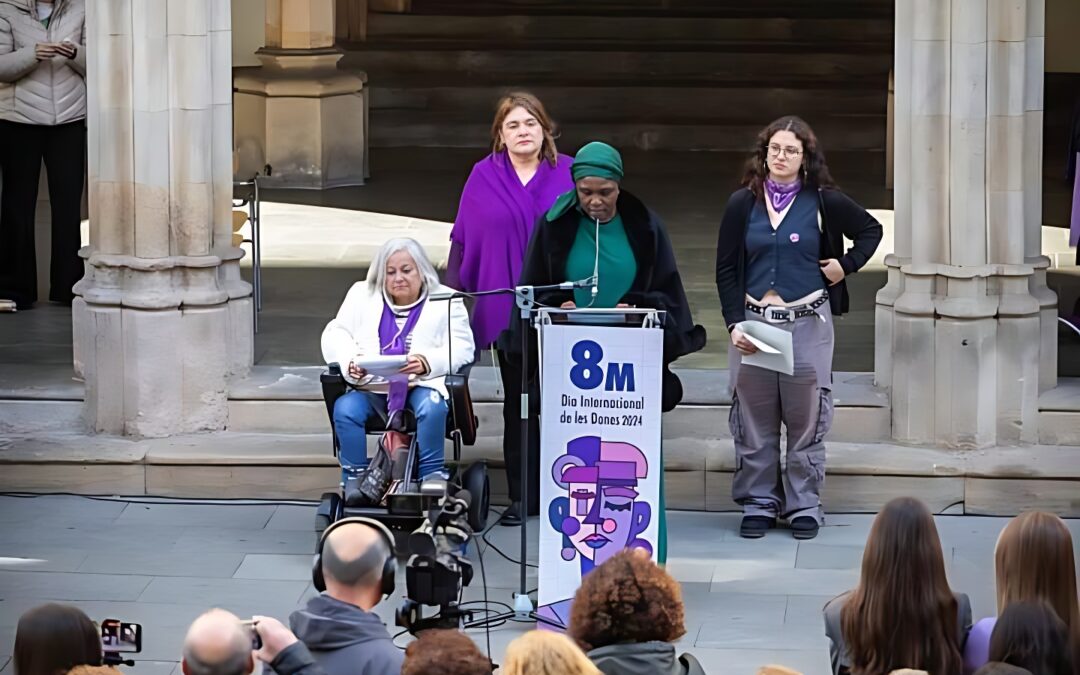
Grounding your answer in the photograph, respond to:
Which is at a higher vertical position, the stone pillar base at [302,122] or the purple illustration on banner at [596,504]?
the stone pillar base at [302,122]

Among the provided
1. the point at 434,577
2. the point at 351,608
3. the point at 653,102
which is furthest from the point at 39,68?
the point at 653,102

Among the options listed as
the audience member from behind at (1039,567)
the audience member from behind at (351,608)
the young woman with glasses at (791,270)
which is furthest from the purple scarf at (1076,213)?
the audience member from behind at (351,608)

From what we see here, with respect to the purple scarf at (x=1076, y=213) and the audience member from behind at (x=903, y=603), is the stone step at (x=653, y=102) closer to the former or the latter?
the purple scarf at (x=1076, y=213)

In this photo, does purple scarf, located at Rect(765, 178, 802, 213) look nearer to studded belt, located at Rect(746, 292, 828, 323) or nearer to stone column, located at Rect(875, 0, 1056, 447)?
studded belt, located at Rect(746, 292, 828, 323)

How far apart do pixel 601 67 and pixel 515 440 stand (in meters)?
10.3

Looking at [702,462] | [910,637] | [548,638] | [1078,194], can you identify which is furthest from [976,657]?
[1078,194]

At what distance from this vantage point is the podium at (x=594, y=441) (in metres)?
7.93

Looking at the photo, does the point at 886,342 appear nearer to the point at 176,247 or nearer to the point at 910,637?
the point at 176,247

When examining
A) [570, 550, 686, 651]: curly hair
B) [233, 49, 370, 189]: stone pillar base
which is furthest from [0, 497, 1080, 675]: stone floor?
[233, 49, 370, 189]: stone pillar base

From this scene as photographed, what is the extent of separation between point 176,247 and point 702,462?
8.28ft

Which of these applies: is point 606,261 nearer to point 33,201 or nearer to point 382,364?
point 382,364

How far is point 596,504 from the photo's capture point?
26.3 ft

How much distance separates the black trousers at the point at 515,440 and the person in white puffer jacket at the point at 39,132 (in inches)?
131

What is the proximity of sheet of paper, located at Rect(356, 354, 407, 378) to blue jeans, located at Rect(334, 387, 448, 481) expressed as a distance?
14 centimetres
